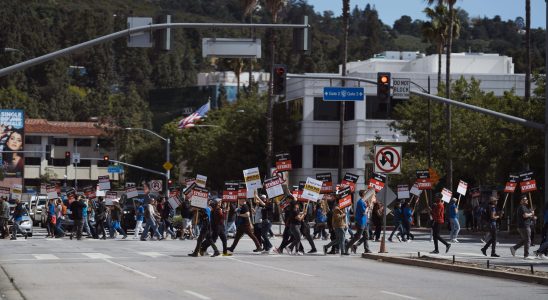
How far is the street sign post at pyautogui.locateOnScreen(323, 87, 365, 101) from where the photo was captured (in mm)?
40031

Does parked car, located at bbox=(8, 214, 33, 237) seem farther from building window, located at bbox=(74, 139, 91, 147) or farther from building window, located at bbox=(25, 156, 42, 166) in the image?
building window, located at bbox=(74, 139, 91, 147)

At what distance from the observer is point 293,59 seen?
6895 inches

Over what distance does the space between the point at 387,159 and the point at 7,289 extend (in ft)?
46.7

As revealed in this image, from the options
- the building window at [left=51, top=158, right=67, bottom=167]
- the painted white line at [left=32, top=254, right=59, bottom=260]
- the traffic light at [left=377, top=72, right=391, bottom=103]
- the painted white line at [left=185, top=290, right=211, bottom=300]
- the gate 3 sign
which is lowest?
the painted white line at [left=32, top=254, right=59, bottom=260]

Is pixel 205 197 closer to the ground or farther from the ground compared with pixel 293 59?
closer to the ground

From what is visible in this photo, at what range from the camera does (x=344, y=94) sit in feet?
133

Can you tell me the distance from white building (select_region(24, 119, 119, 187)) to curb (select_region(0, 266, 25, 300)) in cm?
10890

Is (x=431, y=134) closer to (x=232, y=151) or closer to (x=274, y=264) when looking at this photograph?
(x=232, y=151)

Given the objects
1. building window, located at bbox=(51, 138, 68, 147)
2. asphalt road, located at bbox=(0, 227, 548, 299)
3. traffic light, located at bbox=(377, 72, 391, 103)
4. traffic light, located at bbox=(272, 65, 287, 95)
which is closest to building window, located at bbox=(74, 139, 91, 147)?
building window, located at bbox=(51, 138, 68, 147)

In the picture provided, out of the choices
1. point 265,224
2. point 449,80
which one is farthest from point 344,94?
point 449,80

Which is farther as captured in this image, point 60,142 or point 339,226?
point 60,142

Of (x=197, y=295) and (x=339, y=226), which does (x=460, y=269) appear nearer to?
(x=339, y=226)

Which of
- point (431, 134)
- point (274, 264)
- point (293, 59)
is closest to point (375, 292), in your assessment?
point (274, 264)

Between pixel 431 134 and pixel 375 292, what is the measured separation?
4862cm
